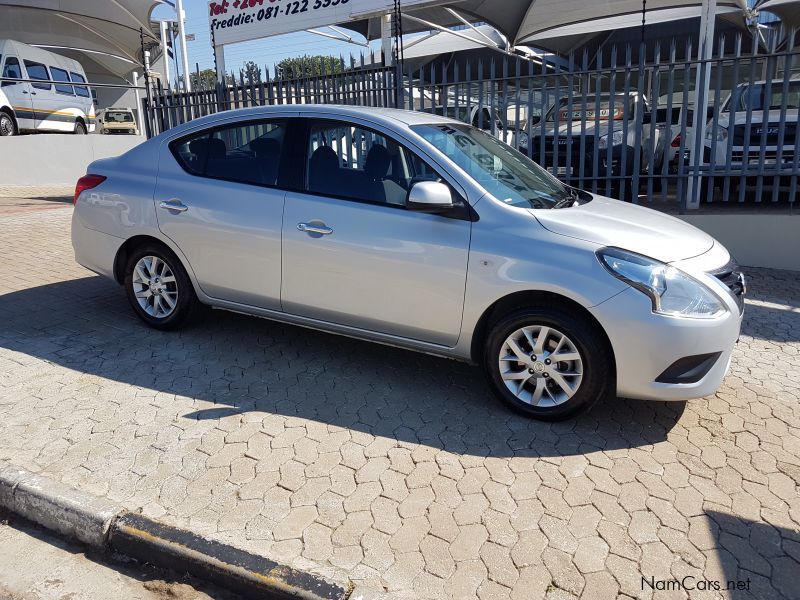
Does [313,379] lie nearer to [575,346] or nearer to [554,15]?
[575,346]

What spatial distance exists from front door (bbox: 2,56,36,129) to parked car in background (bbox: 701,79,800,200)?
16.7 meters

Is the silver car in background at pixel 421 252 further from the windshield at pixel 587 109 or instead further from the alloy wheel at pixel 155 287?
the windshield at pixel 587 109

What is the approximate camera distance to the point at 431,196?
387cm

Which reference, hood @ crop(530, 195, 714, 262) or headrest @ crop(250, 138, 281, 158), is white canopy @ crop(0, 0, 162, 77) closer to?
headrest @ crop(250, 138, 281, 158)

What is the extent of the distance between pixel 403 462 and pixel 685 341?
163cm

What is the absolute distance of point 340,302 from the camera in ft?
14.2

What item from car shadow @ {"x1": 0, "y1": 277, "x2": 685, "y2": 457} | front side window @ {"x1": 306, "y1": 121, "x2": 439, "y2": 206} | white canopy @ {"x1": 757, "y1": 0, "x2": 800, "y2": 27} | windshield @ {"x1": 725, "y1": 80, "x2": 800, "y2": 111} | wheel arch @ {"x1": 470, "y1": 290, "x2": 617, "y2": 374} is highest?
white canopy @ {"x1": 757, "y1": 0, "x2": 800, "y2": 27}

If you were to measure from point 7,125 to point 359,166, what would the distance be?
15.7 m

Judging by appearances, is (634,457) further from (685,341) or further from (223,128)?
(223,128)

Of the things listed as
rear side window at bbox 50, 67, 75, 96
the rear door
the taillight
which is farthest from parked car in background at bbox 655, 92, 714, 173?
rear side window at bbox 50, 67, 75, 96

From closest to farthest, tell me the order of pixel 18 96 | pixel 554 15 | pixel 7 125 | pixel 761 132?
pixel 761 132 < pixel 7 125 < pixel 18 96 < pixel 554 15

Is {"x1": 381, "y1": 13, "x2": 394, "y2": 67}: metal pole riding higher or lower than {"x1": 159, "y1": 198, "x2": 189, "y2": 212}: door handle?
higher

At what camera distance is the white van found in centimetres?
1698

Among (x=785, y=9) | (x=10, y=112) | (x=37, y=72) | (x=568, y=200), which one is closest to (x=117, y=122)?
(x=37, y=72)
